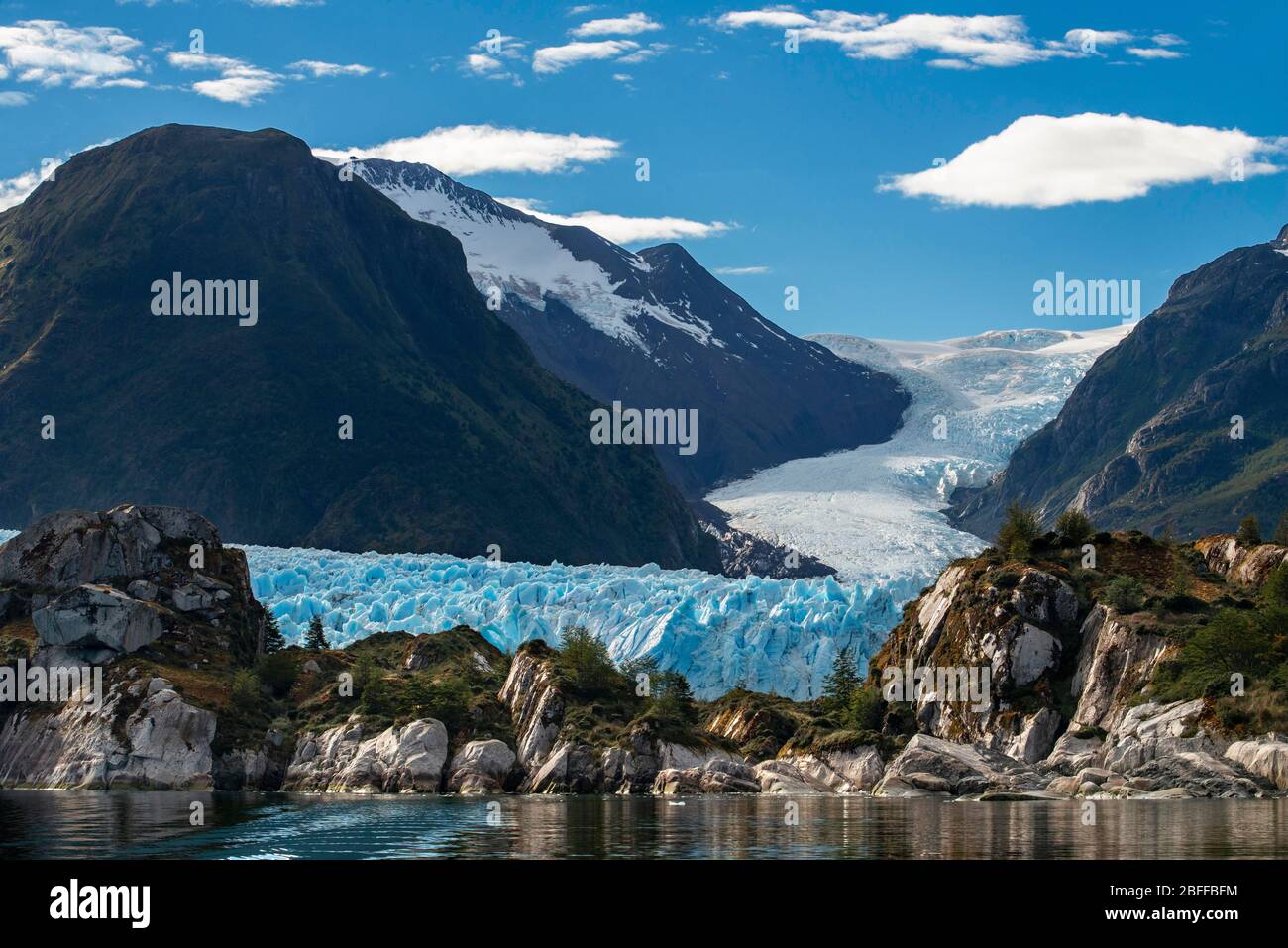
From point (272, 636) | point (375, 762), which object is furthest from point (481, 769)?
point (272, 636)

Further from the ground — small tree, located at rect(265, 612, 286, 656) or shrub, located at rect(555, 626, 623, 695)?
small tree, located at rect(265, 612, 286, 656)

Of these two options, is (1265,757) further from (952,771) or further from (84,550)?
(84,550)

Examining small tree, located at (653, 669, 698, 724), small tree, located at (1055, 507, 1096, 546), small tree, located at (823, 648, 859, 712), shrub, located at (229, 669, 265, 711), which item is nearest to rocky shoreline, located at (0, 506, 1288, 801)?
shrub, located at (229, 669, 265, 711)

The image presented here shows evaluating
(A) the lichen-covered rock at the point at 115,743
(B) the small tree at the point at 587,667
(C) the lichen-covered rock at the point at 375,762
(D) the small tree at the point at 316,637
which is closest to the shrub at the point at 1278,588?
(B) the small tree at the point at 587,667

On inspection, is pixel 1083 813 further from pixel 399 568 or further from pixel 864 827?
pixel 399 568
